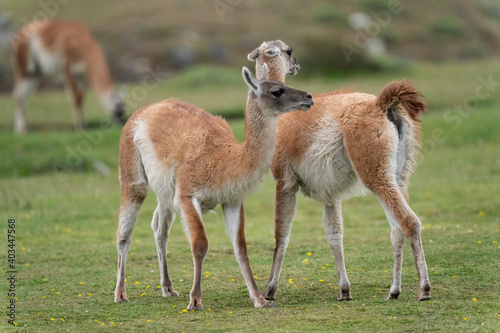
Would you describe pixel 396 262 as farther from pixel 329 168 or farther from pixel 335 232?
pixel 329 168

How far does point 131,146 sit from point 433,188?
8033 millimetres

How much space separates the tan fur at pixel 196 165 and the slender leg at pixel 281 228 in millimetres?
442

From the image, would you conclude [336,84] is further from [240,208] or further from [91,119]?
[240,208]

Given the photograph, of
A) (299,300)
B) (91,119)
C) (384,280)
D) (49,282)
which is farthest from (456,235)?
(91,119)

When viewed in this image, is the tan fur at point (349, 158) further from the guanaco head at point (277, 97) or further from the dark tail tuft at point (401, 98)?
the guanaco head at point (277, 97)

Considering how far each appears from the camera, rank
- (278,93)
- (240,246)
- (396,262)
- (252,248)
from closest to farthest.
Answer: (278,93), (240,246), (396,262), (252,248)

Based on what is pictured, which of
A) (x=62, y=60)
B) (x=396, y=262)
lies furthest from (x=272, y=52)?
(x=62, y=60)

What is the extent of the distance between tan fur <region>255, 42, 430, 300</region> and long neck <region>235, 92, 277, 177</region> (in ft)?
2.59

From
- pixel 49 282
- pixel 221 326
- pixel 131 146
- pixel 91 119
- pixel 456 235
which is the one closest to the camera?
pixel 221 326

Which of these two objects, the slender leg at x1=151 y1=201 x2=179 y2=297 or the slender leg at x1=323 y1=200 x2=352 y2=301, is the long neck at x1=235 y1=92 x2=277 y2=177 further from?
the slender leg at x1=151 y1=201 x2=179 y2=297

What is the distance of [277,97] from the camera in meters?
7.12

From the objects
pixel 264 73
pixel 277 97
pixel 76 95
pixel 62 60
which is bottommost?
pixel 76 95

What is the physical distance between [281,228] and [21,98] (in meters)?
14.9

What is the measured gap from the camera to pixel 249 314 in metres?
7.00
